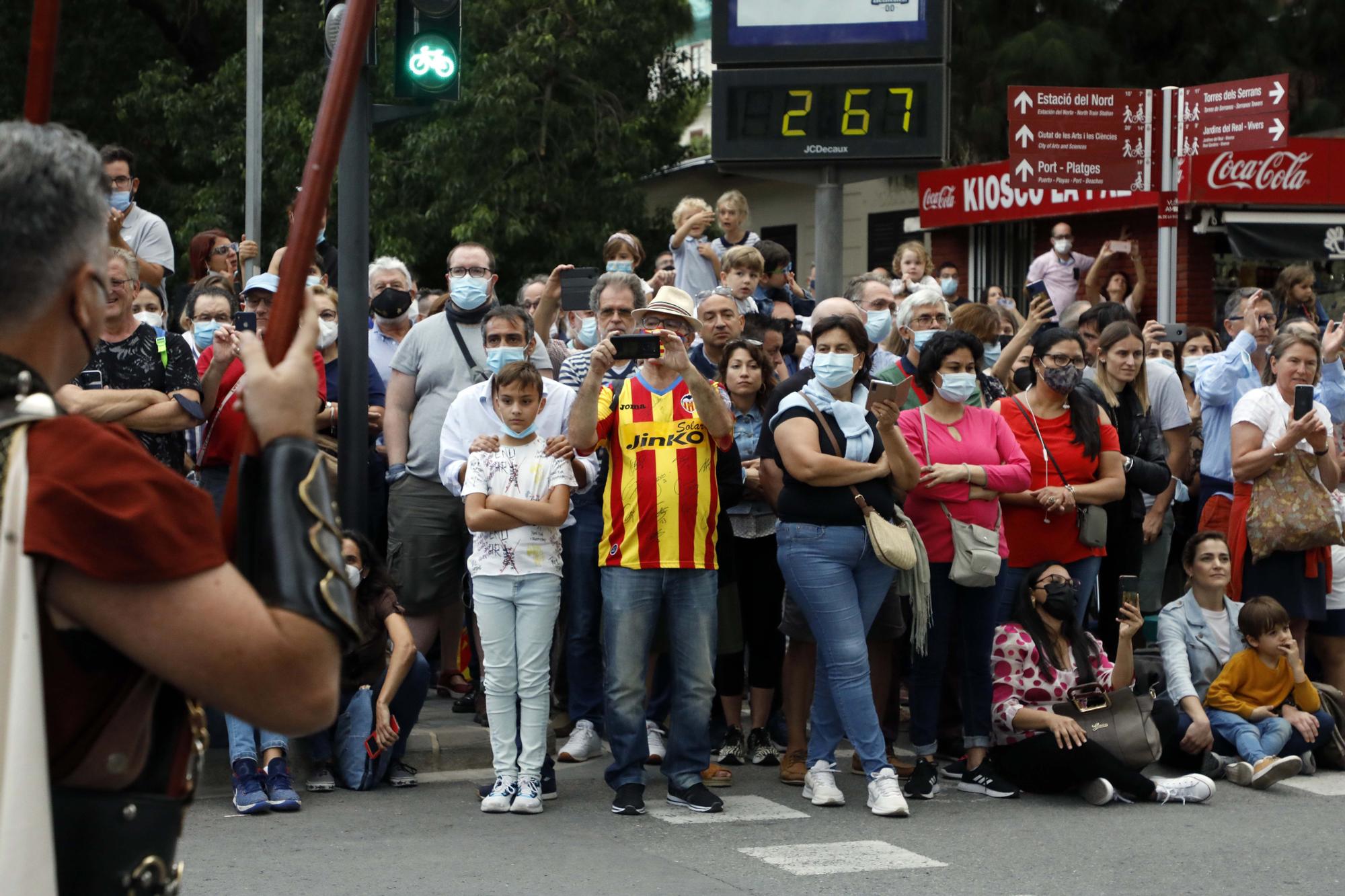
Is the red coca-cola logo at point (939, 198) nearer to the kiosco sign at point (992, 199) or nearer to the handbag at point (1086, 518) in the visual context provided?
the kiosco sign at point (992, 199)

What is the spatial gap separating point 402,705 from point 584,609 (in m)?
0.98

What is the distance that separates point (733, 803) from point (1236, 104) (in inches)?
272

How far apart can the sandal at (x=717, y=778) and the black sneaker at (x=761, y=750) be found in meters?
0.52

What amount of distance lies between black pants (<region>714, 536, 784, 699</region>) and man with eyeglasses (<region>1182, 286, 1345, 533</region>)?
275cm

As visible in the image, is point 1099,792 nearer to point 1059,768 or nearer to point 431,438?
point 1059,768

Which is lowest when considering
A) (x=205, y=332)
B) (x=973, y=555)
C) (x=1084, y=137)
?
(x=973, y=555)

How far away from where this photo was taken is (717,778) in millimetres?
7617

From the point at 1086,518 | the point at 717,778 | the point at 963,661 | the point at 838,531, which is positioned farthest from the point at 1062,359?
the point at 717,778

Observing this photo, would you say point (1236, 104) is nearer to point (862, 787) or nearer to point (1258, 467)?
point (1258, 467)

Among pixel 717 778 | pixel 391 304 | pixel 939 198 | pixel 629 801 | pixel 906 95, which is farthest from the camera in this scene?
pixel 939 198

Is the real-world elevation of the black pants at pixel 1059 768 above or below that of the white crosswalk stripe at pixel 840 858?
above

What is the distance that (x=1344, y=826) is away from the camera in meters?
6.95

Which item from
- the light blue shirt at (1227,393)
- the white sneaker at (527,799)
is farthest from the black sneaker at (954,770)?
the light blue shirt at (1227,393)

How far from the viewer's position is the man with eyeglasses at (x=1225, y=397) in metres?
9.54
